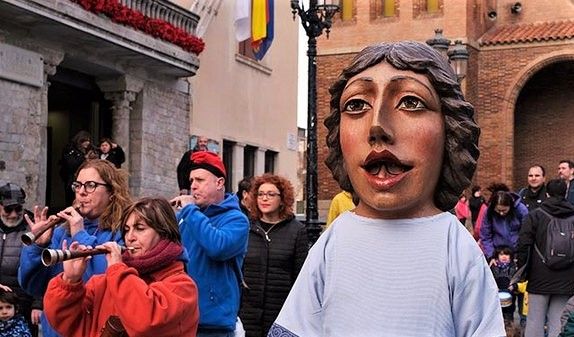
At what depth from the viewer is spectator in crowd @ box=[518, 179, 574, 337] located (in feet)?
26.5

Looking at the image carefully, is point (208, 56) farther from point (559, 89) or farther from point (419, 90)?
point (419, 90)

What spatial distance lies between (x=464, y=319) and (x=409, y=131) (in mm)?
546

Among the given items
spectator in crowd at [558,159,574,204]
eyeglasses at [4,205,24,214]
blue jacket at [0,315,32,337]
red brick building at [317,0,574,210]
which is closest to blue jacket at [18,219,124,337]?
blue jacket at [0,315,32,337]

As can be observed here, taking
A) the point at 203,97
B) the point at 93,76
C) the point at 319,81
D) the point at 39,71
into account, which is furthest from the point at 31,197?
the point at 319,81

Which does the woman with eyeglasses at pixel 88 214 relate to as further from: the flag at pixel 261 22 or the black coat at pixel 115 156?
the flag at pixel 261 22

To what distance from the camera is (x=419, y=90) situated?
2.53 meters

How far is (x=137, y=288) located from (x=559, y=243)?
5.40m

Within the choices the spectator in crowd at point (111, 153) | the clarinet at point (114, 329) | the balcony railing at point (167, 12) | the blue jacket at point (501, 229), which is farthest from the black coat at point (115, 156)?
the clarinet at point (114, 329)

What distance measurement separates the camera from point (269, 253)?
6.39 meters

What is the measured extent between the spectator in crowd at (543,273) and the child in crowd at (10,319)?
453 cm

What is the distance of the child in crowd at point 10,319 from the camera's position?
6.07 meters

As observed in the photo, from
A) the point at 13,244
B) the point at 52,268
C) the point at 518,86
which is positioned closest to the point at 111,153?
the point at 13,244

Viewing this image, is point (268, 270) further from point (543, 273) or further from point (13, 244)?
point (543, 273)

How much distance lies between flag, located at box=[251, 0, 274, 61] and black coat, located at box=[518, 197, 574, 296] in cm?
947
